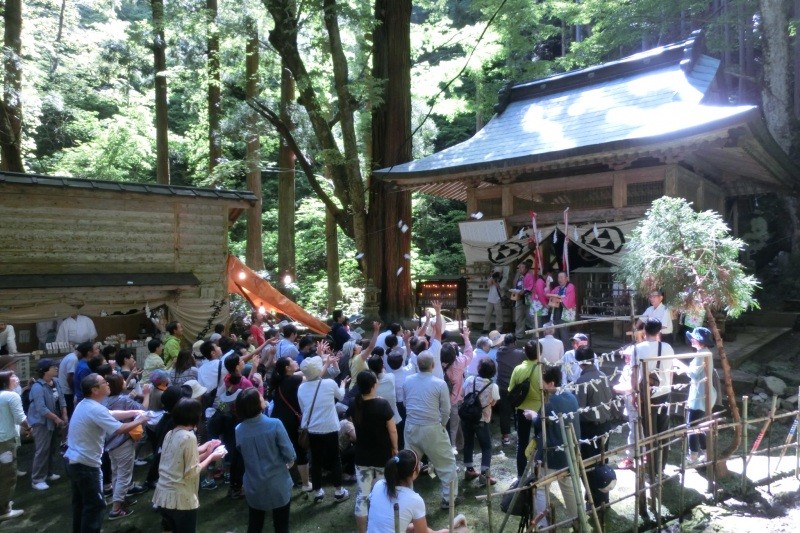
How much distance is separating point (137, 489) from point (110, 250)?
261 inches

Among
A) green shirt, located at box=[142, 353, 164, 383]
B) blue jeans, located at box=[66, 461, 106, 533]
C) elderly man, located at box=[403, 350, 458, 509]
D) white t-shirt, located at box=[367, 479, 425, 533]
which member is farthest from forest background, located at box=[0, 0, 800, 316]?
white t-shirt, located at box=[367, 479, 425, 533]

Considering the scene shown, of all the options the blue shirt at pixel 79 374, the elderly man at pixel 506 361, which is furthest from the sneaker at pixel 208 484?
the elderly man at pixel 506 361

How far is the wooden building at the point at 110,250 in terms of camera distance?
1048cm

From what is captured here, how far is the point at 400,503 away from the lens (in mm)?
3645

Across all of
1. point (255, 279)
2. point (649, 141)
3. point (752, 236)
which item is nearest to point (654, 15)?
point (752, 236)

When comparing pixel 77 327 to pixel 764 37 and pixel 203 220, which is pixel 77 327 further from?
pixel 764 37

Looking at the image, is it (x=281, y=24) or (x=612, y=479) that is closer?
(x=612, y=479)

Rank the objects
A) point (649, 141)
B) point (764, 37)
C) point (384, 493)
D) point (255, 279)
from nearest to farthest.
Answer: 1. point (384, 493)
2. point (649, 141)
3. point (255, 279)
4. point (764, 37)

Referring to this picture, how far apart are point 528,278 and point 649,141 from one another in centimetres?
359

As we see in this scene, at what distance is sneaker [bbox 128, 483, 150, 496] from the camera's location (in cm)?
650

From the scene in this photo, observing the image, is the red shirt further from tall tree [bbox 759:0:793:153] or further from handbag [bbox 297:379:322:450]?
tall tree [bbox 759:0:793:153]

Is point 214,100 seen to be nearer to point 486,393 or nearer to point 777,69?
point 486,393

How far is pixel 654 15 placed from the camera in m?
20.6

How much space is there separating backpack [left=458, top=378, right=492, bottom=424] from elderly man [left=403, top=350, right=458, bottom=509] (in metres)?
0.47
